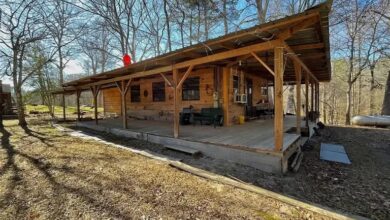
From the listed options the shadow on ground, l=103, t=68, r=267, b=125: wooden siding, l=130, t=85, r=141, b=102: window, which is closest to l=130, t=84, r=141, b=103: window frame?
l=130, t=85, r=141, b=102: window

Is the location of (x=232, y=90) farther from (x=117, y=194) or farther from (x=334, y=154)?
(x=117, y=194)

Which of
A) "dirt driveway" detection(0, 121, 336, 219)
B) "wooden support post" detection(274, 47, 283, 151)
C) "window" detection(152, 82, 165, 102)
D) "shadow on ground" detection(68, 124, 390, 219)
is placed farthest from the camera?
"window" detection(152, 82, 165, 102)

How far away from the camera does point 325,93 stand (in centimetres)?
2088

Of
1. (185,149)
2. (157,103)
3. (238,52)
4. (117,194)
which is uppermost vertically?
(238,52)

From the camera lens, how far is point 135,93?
36.7 feet

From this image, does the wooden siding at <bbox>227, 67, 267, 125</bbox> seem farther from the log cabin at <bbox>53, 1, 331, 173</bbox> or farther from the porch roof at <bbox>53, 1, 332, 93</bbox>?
the porch roof at <bbox>53, 1, 332, 93</bbox>

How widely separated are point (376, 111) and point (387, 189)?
1968 centimetres

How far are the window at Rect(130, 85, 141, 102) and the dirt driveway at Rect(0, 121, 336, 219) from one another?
22.2 ft

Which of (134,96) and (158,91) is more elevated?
(158,91)

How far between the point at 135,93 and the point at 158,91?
6.57 feet

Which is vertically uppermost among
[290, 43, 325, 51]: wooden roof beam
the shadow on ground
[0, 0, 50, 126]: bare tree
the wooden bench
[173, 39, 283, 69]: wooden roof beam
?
[0, 0, 50, 126]: bare tree

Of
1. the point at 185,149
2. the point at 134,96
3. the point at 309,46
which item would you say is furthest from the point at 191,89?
the point at 309,46

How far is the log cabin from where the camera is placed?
3.55 meters

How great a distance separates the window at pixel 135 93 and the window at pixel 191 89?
336 centimetres
